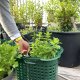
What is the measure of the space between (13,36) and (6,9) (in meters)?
0.16

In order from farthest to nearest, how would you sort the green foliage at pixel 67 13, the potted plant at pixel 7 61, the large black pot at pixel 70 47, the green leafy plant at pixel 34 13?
the green leafy plant at pixel 34 13, the green foliage at pixel 67 13, the large black pot at pixel 70 47, the potted plant at pixel 7 61

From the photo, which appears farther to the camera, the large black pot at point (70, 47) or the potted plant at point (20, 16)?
the potted plant at point (20, 16)

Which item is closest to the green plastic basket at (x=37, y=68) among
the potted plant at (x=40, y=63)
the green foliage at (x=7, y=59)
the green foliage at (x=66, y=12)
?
the potted plant at (x=40, y=63)

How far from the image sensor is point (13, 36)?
1.20m

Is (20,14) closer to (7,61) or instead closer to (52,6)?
(52,6)

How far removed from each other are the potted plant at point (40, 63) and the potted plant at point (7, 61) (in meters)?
0.15

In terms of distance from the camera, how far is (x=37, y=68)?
4.04 ft

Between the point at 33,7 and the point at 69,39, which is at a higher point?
the point at 33,7

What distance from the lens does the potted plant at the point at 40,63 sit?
1205 mm

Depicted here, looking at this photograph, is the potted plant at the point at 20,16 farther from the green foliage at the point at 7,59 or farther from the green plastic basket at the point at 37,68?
the green foliage at the point at 7,59

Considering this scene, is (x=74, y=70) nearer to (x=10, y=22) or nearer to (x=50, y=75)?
(x=50, y=75)

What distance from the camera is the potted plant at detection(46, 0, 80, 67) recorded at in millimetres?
1885

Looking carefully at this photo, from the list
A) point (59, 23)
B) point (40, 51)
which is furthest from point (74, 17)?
point (40, 51)

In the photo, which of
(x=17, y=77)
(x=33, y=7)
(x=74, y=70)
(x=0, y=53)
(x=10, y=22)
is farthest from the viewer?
(x=33, y=7)
